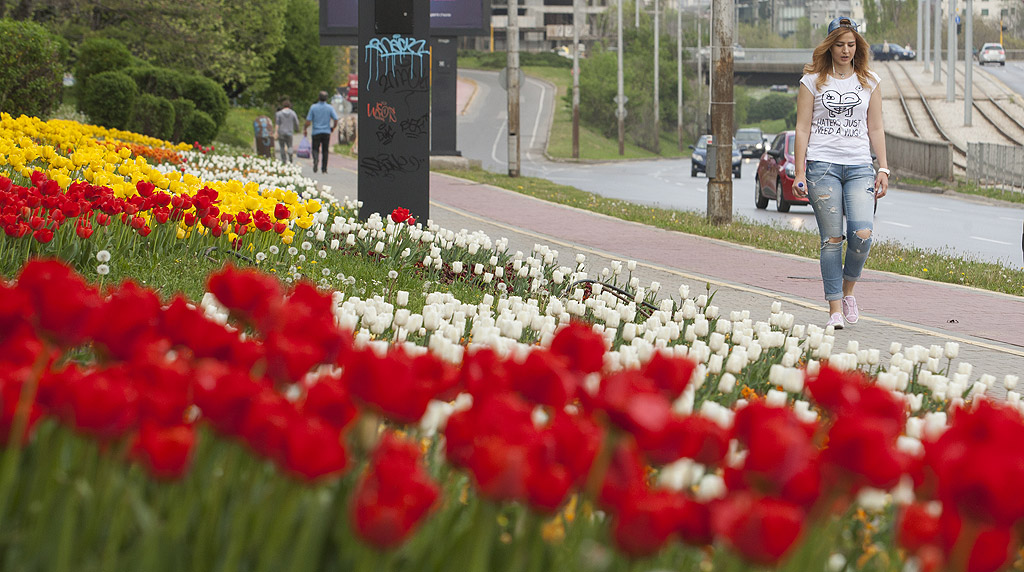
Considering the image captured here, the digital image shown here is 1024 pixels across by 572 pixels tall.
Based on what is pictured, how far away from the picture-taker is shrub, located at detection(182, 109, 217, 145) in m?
27.8

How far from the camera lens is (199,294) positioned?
20.1 ft

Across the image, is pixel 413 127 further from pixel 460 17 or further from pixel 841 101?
pixel 460 17

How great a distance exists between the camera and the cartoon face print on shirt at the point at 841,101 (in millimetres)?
7906

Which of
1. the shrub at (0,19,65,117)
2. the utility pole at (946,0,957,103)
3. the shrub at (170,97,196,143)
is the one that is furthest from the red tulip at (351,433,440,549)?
the utility pole at (946,0,957,103)

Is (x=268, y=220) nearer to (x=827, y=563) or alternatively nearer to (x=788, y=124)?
(x=827, y=563)

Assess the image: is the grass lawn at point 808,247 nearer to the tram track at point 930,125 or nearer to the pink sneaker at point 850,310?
the pink sneaker at point 850,310

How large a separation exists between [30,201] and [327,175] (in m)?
19.8

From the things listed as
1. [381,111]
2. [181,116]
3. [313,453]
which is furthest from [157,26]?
[313,453]

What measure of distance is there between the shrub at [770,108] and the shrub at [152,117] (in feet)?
449

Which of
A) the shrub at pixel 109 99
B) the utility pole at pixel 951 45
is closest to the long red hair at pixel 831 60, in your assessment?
the shrub at pixel 109 99

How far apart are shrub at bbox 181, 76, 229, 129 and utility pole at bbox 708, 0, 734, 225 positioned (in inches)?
624

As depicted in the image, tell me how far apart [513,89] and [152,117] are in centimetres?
914

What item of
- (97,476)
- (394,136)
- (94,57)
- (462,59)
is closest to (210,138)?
(94,57)

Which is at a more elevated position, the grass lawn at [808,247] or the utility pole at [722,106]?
the utility pole at [722,106]
